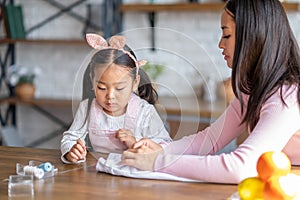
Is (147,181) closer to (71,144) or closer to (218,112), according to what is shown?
(71,144)

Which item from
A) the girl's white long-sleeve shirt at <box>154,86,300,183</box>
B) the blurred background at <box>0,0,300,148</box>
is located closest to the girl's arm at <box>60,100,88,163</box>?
the girl's white long-sleeve shirt at <box>154,86,300,183</box>

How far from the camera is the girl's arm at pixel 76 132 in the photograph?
152 centimetres

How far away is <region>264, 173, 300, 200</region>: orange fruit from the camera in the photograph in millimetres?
1111

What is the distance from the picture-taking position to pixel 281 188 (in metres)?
1.11

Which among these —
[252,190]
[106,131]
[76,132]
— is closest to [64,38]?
[76,132]

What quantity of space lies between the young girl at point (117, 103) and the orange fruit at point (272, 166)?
14.2 inches

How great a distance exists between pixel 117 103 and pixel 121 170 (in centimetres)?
17

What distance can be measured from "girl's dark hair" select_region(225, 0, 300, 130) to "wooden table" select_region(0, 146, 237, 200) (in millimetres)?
303

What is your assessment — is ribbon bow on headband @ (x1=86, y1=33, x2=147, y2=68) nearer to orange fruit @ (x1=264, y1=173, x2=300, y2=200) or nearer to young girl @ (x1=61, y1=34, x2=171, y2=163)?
young girl @ (x1=61, y1=34, x2=171, y2=163)

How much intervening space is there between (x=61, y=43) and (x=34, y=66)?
0.33 meters

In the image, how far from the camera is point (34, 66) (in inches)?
164

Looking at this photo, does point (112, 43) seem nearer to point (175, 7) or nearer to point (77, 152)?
point (77, 152)

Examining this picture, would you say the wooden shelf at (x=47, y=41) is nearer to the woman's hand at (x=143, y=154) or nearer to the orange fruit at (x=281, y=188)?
the woman's hand at (x=143, y=154)

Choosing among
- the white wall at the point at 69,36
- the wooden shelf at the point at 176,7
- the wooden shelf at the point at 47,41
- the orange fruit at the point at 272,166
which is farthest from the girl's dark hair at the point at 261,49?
the wooden shelf at the point at 47,41
